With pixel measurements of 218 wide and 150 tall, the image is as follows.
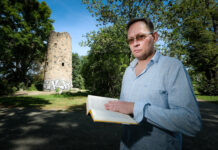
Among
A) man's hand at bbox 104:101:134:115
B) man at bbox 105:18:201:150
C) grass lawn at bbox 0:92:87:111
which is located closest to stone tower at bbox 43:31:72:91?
grass lawn at bbox 0:92:87:111

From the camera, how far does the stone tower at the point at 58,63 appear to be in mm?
21562

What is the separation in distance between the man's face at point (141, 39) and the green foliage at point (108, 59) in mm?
8347

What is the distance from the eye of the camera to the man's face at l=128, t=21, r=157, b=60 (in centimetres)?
125

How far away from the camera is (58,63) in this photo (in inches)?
866

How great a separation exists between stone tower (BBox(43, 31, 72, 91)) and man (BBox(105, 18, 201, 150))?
2199cm

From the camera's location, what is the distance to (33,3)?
22844 mm

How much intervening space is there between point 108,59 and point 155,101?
1299 cm

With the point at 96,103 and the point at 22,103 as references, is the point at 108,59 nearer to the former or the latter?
the point at 22,103

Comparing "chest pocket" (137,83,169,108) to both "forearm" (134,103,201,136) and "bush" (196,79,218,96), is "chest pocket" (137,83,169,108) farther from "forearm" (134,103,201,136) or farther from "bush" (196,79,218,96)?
"bush" (196,79,218,96)

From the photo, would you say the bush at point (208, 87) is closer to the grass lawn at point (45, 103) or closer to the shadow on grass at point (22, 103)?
the grass lawn at point (45, 103)

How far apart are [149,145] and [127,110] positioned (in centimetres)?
46

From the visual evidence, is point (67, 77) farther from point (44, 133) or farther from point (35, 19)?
point (44, 133)

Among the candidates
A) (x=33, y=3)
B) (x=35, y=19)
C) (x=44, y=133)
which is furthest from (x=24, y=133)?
(x=33, y=3)

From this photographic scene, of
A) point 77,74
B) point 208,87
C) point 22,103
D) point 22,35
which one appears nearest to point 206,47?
point 208,87
